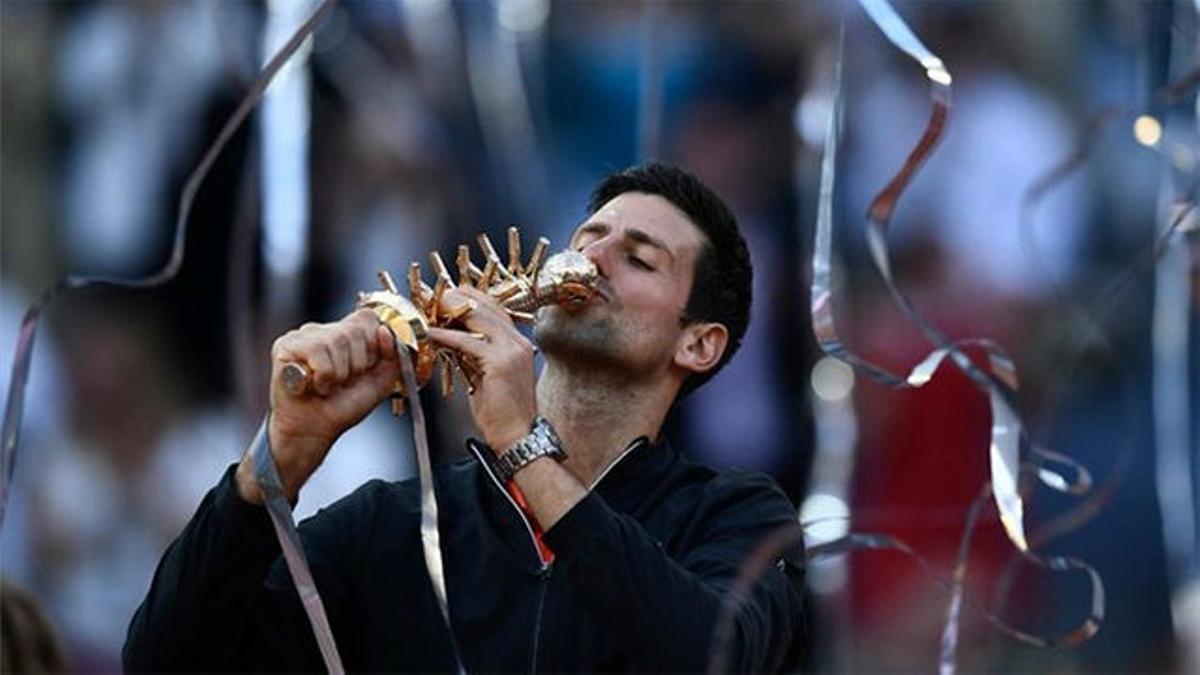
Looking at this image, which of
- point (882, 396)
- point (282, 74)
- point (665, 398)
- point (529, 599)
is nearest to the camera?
point (529, 599)

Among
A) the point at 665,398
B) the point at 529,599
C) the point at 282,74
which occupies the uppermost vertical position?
the point at 282,74

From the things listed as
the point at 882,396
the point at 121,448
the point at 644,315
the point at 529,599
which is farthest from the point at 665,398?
the point at 121,448

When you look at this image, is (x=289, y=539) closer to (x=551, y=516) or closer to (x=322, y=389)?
(x=322, y=389)

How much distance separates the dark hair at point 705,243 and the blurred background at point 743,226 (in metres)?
1.76

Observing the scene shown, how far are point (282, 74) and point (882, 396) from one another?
1710 mm

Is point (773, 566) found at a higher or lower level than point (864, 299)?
lower

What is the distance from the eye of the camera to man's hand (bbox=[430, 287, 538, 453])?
3.78 m

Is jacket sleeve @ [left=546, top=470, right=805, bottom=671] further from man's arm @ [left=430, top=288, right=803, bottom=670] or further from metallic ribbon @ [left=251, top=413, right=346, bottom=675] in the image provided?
metallic ribbon @ [left=251, top=413, right=346, bottom=675]

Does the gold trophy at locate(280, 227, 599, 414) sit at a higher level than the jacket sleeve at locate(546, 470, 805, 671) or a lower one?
higher

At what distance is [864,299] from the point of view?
260 inches

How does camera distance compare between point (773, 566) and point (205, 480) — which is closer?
point (773, 566)

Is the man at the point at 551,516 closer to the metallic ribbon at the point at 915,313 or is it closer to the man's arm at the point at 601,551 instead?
the man's arm at the point at 601,551

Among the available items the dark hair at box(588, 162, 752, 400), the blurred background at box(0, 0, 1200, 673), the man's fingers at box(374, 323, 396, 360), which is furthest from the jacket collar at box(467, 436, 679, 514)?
the blurred background at box(0, 0, 1200, 673)

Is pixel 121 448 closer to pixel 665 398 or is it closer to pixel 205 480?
pixel 205 480
